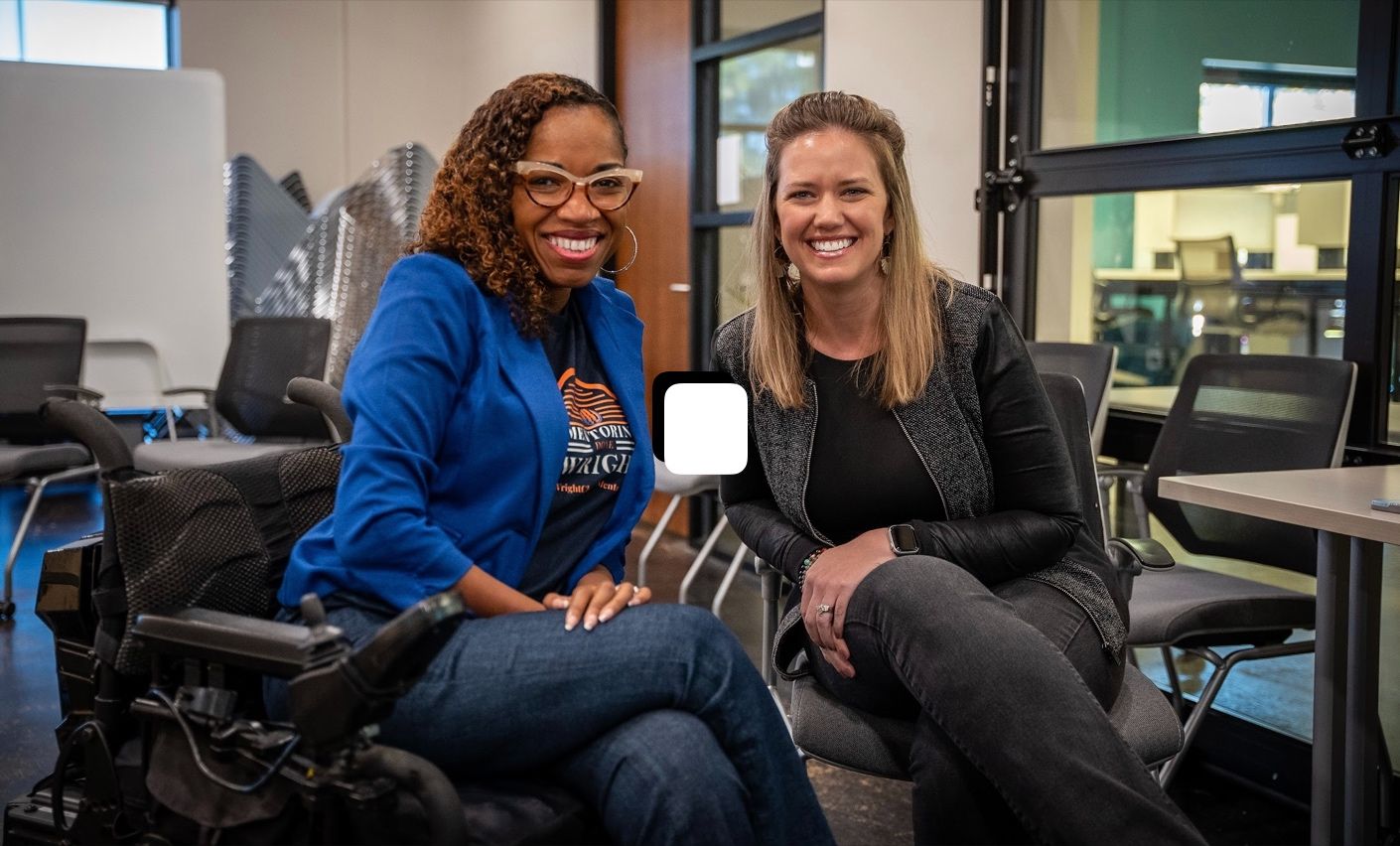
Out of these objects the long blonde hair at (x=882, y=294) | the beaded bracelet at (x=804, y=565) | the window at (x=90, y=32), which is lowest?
the beaded bracelet at (x=804, y=565)

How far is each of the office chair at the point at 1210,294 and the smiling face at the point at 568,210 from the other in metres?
2.14

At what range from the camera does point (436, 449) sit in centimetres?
145

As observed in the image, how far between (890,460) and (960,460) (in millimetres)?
97

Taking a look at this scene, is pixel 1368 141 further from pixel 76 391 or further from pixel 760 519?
pixel 76 391

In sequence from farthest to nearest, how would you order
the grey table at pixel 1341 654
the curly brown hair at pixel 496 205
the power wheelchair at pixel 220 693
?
the grey table at pixel 1341 654 < the curly brown hair at pixel 496 205 < the power wheelchair at pixel 220 693

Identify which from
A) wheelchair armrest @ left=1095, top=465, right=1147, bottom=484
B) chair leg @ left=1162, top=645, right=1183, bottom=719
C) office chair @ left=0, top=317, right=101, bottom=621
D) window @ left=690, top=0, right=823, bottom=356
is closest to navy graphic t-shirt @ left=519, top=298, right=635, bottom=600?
chair leg @ left=1162, top=645, right=1183, bottom=719

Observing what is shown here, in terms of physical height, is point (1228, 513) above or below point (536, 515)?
below

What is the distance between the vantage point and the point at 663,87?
5.82m

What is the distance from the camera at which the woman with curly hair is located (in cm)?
131

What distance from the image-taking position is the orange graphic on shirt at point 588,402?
1.57 m

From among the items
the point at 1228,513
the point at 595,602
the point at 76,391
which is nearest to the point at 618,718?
the point at 595,602

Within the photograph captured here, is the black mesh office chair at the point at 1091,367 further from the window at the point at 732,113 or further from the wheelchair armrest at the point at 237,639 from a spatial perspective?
the wheelchair armrest at the point at 237,639

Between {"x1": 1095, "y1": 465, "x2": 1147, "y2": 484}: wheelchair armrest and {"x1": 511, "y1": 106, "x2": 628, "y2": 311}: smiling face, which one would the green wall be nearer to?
{"x1": 1095, "y1": 465, "x2": 1147, "y2": 484}: wheelchair armrest

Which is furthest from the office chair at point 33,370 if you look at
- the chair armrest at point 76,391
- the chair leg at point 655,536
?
the chair leg at point 655,536
